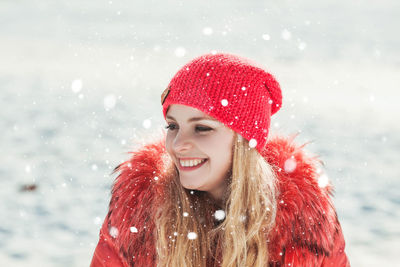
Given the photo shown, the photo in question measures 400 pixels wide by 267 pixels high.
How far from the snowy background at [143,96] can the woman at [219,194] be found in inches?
15.1

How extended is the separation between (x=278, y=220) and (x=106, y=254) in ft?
2.72

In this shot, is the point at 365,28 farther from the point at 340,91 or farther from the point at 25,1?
the point at 25,1

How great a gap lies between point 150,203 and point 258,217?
0.50m

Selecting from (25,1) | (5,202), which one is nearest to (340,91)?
(5,202)

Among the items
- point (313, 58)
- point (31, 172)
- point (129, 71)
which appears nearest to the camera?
point (31, 172)

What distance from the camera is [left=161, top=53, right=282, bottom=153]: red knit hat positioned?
212 cm

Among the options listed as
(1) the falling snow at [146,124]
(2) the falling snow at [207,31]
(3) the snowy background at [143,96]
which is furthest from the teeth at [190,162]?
(2) the falling snow at [207,31]

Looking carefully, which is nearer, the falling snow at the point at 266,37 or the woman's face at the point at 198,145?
the woman's face at the point at 198,145

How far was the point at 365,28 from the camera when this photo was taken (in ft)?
42.3

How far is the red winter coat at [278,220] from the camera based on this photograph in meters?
2.21

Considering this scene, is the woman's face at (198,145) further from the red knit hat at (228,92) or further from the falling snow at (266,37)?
the falling snow at (266,37)

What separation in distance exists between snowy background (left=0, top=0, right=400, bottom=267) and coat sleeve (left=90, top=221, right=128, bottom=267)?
19.4 inches

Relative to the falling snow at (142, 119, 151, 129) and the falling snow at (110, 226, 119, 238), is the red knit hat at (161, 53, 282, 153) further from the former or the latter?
the falling snow at (142, 119, 151, 129)

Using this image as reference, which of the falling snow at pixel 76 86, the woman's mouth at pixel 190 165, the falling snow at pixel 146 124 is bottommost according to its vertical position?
the woman's mouth at pixel 190 165
